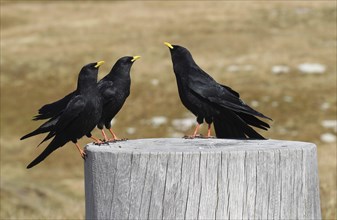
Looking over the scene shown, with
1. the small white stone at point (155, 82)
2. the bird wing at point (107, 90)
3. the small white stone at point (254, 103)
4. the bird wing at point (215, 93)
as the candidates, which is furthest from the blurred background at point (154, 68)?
the bird wing at point (215, 93)

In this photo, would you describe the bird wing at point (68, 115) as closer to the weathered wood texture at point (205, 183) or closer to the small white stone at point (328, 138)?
the weathered wood texture at point (205, 183)

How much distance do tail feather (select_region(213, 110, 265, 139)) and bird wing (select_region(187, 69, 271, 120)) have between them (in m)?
0.14

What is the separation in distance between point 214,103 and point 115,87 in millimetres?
947

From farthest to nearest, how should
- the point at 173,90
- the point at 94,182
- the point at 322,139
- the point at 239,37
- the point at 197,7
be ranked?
the point at 197,7 < the point at 239,37 < the point at 173,90 < the point at 322,139 < the point at 94,182

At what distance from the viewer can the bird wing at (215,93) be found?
23.4 ft

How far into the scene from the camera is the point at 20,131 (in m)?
31.2

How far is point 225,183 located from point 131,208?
746mm

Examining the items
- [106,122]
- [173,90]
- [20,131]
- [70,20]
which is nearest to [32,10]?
[70,20]

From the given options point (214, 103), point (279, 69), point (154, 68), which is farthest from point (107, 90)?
point (154, 68)

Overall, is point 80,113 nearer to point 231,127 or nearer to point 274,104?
point 231,127

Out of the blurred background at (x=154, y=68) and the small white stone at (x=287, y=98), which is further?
the small white stone at (x=287, y=98)

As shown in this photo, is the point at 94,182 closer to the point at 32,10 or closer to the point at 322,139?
the point at 322,139

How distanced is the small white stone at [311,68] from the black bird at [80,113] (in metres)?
34.2

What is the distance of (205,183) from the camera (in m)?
5.64
